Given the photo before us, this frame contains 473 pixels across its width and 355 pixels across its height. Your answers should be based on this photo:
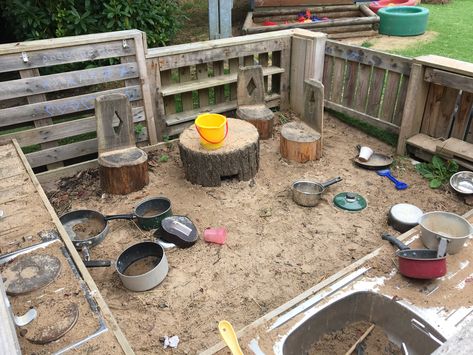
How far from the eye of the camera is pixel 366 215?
3.89m

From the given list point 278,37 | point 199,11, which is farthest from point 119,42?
point 199,11

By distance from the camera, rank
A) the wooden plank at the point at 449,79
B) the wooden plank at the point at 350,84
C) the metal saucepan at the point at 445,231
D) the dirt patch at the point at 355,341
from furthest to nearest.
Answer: the wooden plank at the point at 350,84, the wooden plank at the point at 449,79, the metal saucepan at the point at 445,231, the dirt patch at the point at 355,341

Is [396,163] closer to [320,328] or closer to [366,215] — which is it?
[366,215]

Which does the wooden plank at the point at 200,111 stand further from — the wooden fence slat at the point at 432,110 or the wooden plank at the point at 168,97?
the wooden fence slat at the point at 432,110

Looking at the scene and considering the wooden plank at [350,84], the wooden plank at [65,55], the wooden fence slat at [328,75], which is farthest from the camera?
the wooden fence slat at [328,75]

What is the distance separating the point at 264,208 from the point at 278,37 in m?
2.62

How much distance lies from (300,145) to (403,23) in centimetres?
599

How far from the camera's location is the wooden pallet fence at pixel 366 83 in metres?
4.77

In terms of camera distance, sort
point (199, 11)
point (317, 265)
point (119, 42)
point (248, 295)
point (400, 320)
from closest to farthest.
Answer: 1. point (400, 320)
2. point (248, 295)
3. point (317, 265)
4. point (119, 42)
5. point (199, 11)

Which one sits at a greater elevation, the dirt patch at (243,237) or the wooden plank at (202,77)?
the wooden plank at (202,77)

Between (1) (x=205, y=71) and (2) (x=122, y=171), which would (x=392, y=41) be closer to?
(1) (x=205, y=71)

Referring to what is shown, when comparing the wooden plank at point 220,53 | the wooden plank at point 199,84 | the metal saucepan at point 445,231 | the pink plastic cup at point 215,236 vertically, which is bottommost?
the pink plastic cup at point 215,236

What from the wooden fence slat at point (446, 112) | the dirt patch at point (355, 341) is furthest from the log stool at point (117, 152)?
the wooden fence slat at point (446, 112)

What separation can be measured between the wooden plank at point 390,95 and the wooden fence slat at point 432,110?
0.37 m
